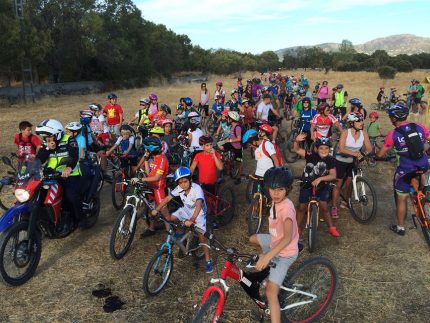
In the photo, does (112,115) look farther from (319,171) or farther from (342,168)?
(319,171)

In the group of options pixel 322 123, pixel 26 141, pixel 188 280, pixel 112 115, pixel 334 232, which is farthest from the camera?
pixel 112 115

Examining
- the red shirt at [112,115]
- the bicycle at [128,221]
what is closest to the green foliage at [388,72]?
the red shirt at [112,115]

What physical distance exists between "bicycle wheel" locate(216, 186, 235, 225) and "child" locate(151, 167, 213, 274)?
1.67 metres

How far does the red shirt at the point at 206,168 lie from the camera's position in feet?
22.8

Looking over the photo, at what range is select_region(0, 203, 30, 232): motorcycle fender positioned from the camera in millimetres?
5051

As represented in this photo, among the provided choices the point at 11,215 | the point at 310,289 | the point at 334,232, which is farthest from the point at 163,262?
the point at 334,232

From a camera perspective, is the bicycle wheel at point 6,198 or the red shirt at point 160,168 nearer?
the red shirt at point 160,168

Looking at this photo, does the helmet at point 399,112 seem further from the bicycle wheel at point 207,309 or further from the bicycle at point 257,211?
the bicycle wheel at point 207,309

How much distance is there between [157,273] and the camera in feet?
16.8

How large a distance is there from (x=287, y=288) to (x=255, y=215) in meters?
2.73

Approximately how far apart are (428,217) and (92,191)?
597cm

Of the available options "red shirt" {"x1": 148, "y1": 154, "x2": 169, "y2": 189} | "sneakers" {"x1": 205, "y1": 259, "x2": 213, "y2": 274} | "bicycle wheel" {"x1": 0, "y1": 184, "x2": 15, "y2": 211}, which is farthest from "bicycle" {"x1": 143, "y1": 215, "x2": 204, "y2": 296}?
"bicycle wheel" {"x1": 0, "y1": 184, "x2": 15, "y2": 211}

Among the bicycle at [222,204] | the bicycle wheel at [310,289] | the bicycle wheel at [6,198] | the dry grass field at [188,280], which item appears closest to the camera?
the bicycle wheel at [310,289]

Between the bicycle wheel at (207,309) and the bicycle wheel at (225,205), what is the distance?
3.61m
